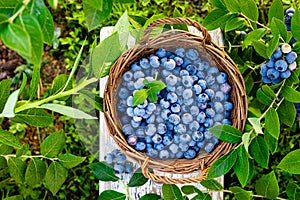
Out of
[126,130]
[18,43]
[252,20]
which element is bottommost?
[126,130]

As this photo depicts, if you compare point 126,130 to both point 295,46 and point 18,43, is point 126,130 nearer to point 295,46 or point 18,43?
point 295,46

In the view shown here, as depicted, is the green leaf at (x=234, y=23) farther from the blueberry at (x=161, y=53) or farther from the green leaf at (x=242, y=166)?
the green leaf at (x=242, y=166)

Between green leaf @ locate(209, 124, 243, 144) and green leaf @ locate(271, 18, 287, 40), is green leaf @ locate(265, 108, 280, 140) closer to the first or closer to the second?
green leaf @ locate(209, 124, 243, 144)

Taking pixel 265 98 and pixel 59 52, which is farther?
pixel 59 52

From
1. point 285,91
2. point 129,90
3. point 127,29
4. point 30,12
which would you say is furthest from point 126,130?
point 30,12

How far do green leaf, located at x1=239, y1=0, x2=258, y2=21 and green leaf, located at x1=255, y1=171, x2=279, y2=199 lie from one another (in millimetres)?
398

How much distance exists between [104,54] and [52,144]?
1.04 feet

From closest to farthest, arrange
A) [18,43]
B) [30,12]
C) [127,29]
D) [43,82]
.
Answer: [18,43] → [30,12] → [127,29] → [43,82]

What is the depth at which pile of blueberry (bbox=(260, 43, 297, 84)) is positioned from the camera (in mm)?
1229

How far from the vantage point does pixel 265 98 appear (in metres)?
1.30

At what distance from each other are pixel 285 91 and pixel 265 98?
50 mm

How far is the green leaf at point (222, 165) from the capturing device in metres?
1.24

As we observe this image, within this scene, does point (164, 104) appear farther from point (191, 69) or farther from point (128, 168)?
point (128, 168)

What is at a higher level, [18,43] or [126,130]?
[18,43]
